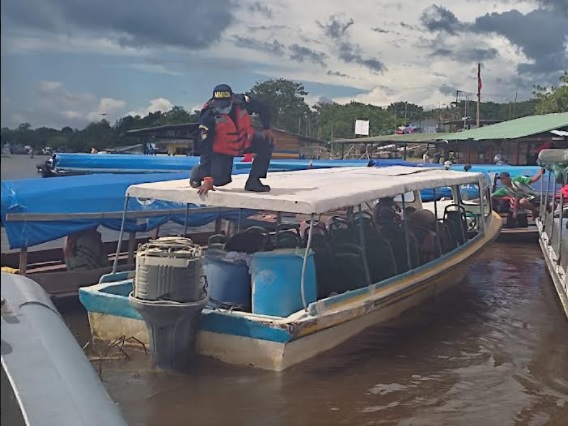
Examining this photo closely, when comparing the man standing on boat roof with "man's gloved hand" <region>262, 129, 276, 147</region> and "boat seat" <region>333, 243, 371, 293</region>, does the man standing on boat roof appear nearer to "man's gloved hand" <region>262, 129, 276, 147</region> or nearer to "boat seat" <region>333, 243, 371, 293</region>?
"man's gloved hand" <region>262, 129, 276, 147</region>

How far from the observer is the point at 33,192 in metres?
8.16

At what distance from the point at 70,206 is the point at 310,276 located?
3832 millimetres

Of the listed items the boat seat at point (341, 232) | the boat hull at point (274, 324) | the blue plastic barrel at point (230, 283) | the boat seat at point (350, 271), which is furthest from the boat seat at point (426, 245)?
the blue plastic barrel at point (230, 283)

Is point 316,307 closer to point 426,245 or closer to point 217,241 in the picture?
point 217,241

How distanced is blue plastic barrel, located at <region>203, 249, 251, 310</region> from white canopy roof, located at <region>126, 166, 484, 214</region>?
579 mm

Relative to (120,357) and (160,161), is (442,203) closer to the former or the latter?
(120,357)

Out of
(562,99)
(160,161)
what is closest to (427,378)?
(160,161)

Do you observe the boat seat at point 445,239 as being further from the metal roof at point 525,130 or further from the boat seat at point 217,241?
the metal roof at point 525,130

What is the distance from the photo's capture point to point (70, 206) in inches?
328

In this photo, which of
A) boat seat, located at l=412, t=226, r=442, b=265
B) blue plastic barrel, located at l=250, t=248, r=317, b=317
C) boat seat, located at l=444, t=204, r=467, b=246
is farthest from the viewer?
boat seat, located at l=444, t=204, r=467, b=246

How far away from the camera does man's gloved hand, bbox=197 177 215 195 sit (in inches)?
242

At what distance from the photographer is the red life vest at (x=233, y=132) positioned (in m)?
5.89

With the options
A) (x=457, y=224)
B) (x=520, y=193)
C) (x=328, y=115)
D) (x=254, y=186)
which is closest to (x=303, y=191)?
(x=254, y=186)

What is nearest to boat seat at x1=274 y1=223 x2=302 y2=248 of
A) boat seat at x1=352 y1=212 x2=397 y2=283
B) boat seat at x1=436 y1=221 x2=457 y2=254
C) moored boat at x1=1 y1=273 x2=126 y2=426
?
boat seat at x1=352 y1=212 x2=397 y2=283
